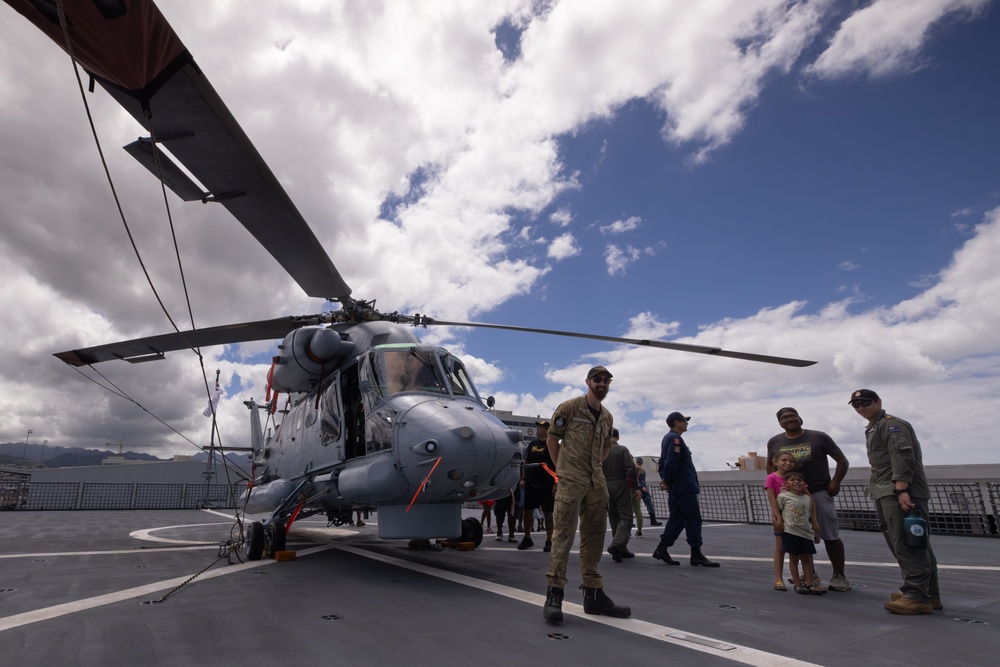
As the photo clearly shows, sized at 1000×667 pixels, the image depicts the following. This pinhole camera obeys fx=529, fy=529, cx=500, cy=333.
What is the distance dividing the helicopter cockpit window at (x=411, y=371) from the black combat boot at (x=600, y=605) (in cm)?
353

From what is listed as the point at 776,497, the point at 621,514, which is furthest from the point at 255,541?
the point at 776,497

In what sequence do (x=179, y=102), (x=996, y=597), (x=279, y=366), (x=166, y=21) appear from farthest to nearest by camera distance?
(x=279, y=366) → (x=996, y=597) → (x=179, y=102) → (x=166, y=21)

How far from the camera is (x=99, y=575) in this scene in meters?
6.03

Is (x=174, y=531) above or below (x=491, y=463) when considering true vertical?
below

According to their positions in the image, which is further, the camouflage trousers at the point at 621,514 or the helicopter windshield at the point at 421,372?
the camouflage trousers at the point at 621,514

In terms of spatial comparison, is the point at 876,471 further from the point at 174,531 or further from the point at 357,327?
the point at 174,531

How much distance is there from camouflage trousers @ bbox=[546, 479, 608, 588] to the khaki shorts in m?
2.64

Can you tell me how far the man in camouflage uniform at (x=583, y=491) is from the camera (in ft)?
13.1

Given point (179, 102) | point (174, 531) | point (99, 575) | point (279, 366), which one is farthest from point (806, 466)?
point (174, 531)

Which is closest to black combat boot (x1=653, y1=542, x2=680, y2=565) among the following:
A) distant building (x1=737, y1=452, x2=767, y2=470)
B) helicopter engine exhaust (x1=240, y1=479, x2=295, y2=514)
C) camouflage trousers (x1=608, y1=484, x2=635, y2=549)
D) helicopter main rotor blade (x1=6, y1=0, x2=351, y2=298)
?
camouflage trousers (x1=608, y1=484, x2=635, y2=549)

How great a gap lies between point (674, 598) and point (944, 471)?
12181 mm

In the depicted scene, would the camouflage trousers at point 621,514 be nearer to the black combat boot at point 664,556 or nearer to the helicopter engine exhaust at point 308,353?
the black combat boot at point 664,556

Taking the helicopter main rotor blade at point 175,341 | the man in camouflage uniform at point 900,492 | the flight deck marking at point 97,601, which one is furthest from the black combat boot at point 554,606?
the helicopter main rotor blade at point 175,341

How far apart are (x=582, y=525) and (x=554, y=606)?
64 centimetres
